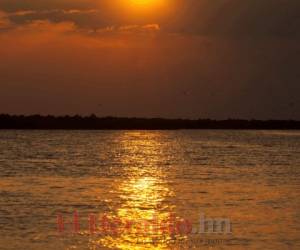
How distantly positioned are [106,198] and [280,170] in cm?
2058

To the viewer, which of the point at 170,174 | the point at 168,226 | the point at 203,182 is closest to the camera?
the point at 168,226

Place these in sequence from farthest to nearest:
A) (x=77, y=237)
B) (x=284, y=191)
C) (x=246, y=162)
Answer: (x=246, y=162) < (x=284, y=191) < (x=77, y=237)

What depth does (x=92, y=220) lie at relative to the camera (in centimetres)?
2533

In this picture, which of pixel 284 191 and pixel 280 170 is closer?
pixel 284 191

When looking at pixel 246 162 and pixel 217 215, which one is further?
pixel 246 162

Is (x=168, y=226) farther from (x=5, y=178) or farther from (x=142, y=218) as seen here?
(x=5, y=178)

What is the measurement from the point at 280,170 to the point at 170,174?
7.59m

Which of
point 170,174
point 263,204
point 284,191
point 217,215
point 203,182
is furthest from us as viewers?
point 170,174

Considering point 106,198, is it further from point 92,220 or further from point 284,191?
point 284,191

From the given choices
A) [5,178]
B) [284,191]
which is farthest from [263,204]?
[5,178]

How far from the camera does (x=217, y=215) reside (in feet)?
86.9

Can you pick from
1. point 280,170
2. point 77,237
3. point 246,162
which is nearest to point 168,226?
point 77,237

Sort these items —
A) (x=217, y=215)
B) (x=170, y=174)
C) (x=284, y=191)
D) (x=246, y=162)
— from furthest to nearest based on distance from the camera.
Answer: (x=246, y=162) < (x=170, y=174) < (x=284, y=191) < (x=217, y=215)

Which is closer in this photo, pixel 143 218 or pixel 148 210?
pixel 143 218
